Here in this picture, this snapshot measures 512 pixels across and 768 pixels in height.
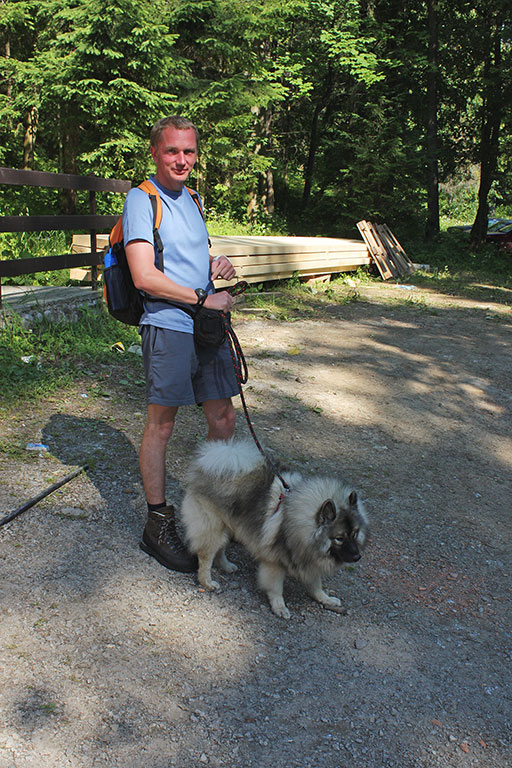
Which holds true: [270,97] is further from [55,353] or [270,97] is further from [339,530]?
[339,530]

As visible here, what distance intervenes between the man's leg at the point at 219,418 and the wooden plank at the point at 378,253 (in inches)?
480

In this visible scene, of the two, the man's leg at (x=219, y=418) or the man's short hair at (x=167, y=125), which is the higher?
the man's short hair at (x=167, y=125)

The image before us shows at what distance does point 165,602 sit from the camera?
3074 mm

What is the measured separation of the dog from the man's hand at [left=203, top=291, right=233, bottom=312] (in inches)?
28.8

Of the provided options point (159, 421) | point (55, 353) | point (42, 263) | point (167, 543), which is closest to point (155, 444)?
point (159, 421)

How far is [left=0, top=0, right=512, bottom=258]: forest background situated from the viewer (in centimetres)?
1234

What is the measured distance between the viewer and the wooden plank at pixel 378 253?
1503cm

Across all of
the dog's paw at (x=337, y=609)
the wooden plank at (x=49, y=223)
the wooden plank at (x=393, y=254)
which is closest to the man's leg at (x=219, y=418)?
the dog's paw at (x=337, y=609)

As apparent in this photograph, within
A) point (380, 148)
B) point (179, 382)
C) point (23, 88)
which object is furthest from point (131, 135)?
point (179, 382)

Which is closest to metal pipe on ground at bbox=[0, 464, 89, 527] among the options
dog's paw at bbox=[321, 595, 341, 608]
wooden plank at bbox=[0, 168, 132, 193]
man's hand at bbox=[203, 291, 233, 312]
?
man's hand at bbox=[203, 291, 233, 312]

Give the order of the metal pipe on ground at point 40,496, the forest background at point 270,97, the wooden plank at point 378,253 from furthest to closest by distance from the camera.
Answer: the wooden plank at point 378,253
the forest background at point 270,97
the metal pipe on ground at point 40,496

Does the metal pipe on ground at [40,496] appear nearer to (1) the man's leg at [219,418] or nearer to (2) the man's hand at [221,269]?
(1) the man's leg at [219,418]

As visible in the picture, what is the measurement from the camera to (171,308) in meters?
3.05

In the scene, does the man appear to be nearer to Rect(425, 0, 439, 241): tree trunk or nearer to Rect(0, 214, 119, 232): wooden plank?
Rect(0, 214, 119, 232): wooden plank
